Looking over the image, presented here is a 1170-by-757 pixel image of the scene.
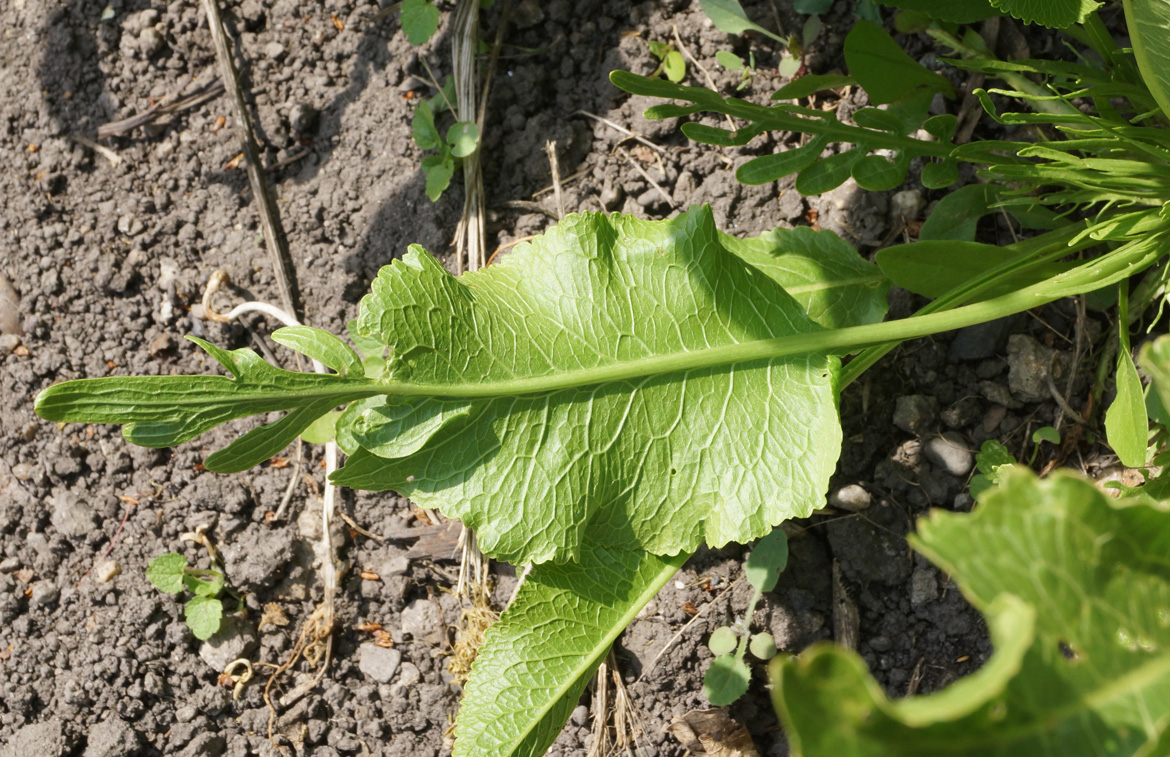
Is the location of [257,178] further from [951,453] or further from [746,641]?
[951,453]

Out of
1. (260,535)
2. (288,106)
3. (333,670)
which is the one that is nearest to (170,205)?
(288,106)

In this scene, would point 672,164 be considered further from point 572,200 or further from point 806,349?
point 806,349

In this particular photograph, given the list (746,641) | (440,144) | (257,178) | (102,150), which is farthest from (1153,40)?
(102,150)

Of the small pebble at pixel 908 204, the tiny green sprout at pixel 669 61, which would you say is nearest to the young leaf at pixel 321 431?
the tiny green sprout at pixel 669 61

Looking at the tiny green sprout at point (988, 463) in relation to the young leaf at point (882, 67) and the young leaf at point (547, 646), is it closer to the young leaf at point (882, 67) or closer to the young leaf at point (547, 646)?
the young leaf at point (547, 646)

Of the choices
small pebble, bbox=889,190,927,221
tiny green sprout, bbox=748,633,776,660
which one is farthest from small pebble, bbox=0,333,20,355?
small pebble, bbox=889,190,927,221

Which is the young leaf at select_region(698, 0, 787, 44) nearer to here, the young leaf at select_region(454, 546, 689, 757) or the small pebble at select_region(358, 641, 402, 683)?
the young leaf at select_region(454, 546, 689, 757)
